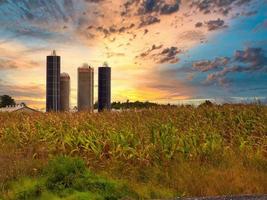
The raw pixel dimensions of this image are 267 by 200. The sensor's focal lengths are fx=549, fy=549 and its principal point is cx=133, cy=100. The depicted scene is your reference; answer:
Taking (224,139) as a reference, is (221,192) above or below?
below

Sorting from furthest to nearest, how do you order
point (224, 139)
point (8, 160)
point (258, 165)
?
1. point (224, 139)
2. point (8, 160)
3. point (258, 165)

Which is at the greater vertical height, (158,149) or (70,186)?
(158,149)

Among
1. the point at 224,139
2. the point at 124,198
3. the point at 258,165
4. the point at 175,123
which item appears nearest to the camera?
the point at 124,198

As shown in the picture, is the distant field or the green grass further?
the distant field

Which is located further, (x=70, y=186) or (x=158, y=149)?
(x=158, y=149)

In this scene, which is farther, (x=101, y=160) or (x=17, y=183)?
(x=101, y=160)

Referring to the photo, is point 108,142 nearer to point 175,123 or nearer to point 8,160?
point 8,160

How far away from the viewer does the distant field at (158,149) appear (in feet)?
41.1

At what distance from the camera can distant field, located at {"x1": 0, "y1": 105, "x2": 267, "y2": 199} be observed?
12.5 m

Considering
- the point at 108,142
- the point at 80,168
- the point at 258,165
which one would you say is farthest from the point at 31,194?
the point at 258,165

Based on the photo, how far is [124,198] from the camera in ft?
35.5

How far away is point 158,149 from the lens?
48.2 feet

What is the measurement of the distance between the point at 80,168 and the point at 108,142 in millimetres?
3549

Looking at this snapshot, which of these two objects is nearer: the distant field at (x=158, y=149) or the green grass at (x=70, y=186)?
the green grass at (x=70, y=186)
